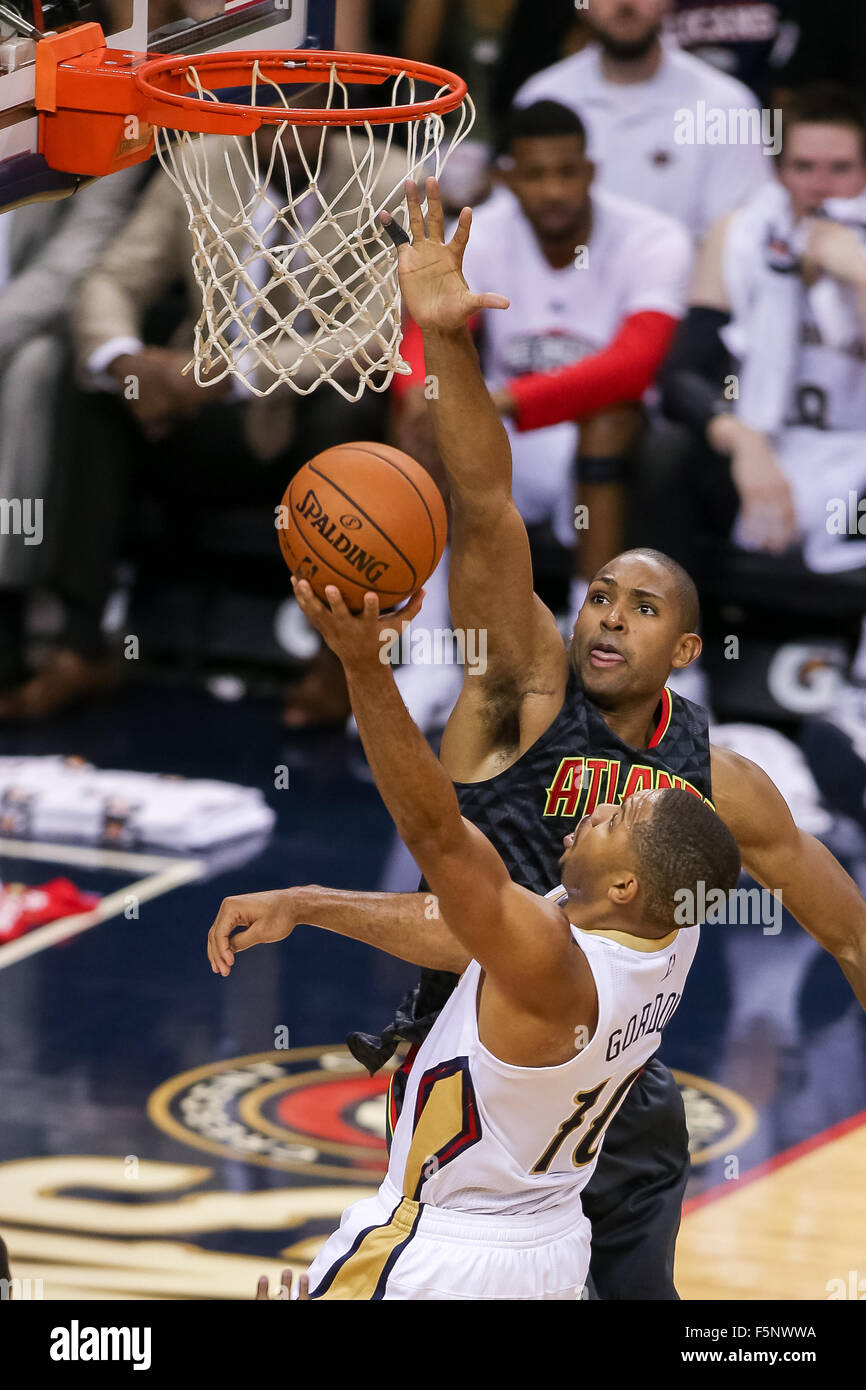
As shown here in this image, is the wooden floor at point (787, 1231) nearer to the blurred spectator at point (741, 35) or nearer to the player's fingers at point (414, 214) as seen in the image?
the player's fingers at point (414, 214)

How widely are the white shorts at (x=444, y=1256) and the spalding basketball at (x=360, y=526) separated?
3.49 ft

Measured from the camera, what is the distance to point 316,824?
8609mm

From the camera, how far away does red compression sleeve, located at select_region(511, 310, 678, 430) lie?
9219 mm

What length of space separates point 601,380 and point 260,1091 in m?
4.48

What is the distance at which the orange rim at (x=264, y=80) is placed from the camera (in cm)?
390

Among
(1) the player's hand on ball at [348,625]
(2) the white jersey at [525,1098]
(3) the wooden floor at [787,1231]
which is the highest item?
(1) the player's hand on ball at [348,625]

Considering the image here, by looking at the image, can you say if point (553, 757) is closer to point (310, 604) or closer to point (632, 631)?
point (632, 631)

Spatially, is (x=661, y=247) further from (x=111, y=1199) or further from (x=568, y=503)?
(x=111, y=1199)

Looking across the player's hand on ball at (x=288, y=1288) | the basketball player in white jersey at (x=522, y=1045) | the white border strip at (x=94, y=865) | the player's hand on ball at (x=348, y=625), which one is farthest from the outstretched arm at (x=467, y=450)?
the white border strip at (x=94, y=865)

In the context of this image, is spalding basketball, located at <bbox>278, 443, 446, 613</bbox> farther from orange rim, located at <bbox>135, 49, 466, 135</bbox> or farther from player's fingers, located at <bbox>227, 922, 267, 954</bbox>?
orange rim, located at <bbox>135, 49, 466, 135</bbox>

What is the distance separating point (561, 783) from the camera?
149 inches

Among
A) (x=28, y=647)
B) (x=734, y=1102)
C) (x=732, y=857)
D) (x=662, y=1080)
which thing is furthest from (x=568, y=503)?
(x=732, y=857)
